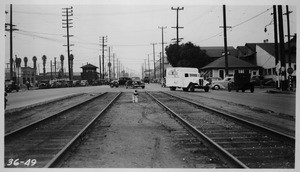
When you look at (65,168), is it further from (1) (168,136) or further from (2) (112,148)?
(1) (168,136)

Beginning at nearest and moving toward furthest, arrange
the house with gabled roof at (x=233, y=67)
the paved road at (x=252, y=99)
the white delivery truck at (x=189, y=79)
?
the paved road at (x=252, y=99), the white delivery truck at (x=189, y=79), the house with gabled roof at (x=233, y=67)

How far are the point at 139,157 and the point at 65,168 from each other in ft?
4.40

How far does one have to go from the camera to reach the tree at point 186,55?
157 feet

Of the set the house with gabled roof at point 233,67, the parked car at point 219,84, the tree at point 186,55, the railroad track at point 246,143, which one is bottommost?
the railroad track at point 246,143

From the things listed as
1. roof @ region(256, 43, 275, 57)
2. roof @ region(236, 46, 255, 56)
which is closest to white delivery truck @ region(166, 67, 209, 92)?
roof @ region(256, 43, 275, 57)

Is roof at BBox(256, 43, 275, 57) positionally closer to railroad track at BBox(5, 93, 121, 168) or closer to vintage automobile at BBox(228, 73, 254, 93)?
vintage automobile at BBox(228, 73, 254, 93)

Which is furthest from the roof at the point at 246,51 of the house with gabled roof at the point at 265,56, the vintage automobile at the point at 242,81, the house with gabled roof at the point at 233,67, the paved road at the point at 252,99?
the paved road at the point at 252,99

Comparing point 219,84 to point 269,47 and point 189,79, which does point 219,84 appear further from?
point 269,47

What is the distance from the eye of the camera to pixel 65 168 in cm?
473

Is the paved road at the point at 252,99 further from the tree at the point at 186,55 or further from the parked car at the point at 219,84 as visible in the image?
the tree at the point at 186,55

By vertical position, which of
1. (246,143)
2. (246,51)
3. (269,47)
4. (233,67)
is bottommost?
(246,143)

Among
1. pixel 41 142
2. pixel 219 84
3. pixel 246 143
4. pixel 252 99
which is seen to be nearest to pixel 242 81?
pixel 219 84

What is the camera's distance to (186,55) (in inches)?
1882

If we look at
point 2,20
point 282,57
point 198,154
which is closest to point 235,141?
point 198,154
